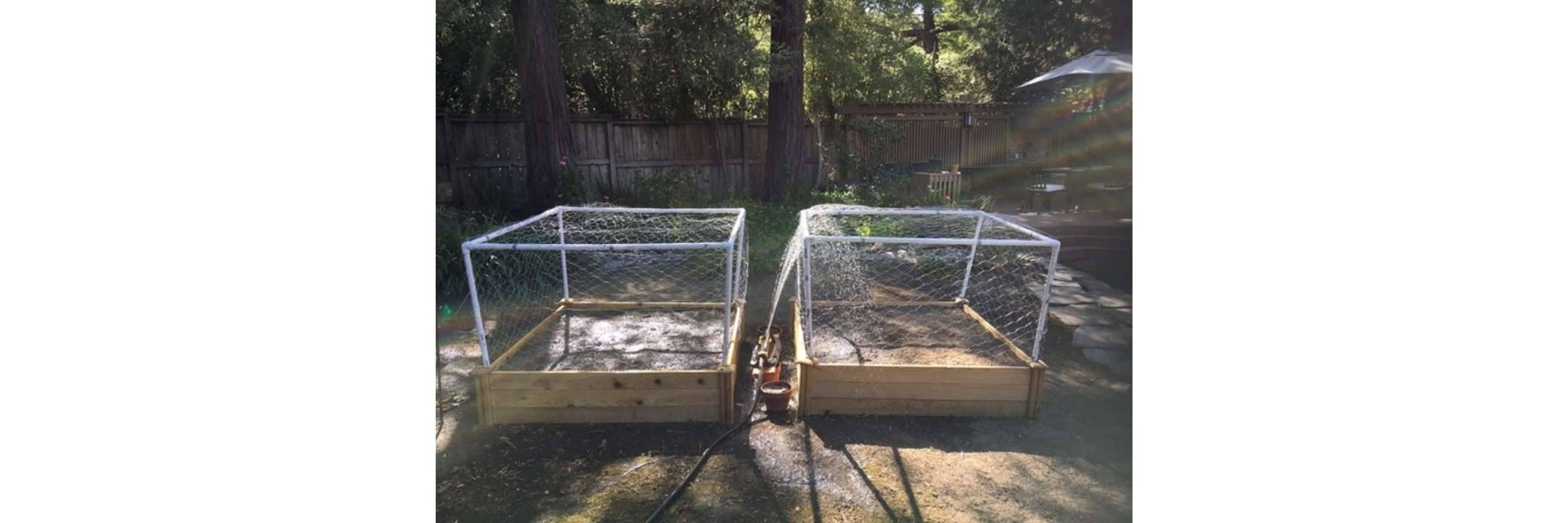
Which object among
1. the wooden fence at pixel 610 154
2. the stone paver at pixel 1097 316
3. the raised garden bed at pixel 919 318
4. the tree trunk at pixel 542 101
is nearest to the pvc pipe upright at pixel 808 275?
the raised garden bed at pixel 919 318

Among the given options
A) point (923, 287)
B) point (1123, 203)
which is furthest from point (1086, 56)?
point (923, 287)

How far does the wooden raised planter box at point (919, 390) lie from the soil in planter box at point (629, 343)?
0.41m

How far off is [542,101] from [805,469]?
159 inches

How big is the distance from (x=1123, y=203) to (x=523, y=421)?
403 centimetres

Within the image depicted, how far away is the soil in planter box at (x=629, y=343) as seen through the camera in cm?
245

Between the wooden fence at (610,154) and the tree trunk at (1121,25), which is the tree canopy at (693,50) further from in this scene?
the tree trunk at (1121,25)

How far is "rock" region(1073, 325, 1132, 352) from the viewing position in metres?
2.92

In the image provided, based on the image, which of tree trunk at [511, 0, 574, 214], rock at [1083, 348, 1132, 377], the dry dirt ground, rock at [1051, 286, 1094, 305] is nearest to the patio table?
rock at [1051, 286, 1094, 305]

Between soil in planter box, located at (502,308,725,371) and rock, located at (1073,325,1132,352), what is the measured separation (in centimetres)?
164

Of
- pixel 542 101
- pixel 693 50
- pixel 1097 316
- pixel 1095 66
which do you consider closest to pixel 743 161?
pixel 693 50

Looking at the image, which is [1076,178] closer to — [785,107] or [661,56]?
[785,107]

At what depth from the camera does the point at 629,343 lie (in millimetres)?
2725

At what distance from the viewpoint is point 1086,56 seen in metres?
4.26

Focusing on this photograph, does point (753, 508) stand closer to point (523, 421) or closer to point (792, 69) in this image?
point (523, 421)
